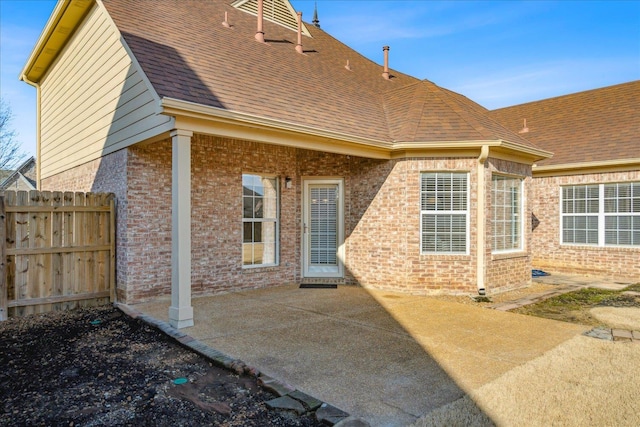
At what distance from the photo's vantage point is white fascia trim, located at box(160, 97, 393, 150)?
5230mm

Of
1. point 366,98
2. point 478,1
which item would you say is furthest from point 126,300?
point 478,1

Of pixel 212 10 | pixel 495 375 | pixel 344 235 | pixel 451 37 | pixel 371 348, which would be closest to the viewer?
pixel 495 375

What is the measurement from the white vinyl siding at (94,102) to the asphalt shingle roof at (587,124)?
33.6 ft

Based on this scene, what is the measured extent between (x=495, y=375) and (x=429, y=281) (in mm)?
4162

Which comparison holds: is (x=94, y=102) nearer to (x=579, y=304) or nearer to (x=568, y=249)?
(x=579, y=304)

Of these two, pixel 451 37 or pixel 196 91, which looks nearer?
pixel 196 91

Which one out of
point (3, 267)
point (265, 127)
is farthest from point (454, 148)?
point (3, 267)

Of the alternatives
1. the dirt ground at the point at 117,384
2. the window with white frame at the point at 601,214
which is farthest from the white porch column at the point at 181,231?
the window with white frame at the point at 601,214

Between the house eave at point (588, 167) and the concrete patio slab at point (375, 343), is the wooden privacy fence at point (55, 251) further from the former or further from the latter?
the house eave at point (588, 167)

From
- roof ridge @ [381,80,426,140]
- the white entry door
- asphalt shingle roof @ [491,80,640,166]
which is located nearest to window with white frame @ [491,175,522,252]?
roof ridge @ [381,80,426,140]

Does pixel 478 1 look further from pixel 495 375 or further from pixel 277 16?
pixel 495 375

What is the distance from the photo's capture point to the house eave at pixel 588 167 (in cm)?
980

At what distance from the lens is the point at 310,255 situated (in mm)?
9258

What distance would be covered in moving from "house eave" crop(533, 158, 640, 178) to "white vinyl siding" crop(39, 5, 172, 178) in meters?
10.0
